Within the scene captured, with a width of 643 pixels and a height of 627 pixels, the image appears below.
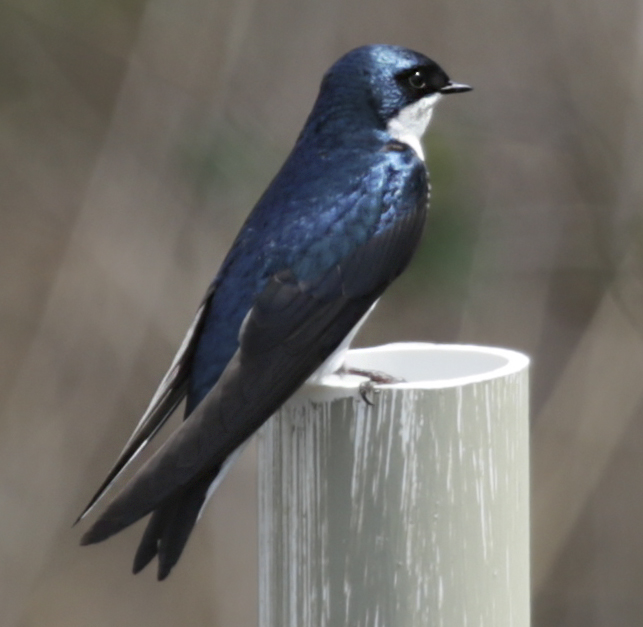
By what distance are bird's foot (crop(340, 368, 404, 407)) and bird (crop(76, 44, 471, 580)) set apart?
3 centimetres

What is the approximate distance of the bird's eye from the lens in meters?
1.70

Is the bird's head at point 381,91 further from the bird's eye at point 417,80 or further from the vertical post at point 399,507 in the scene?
the vertical post at point 399,507

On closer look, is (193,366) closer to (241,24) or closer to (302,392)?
(302,392)

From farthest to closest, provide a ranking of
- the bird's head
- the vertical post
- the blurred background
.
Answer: the blurred background < the bird's head < the vertical post

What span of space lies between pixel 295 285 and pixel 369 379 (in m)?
0.14

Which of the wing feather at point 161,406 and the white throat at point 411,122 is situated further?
the white throat at point 411,122

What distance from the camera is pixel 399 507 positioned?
1177 millimetres

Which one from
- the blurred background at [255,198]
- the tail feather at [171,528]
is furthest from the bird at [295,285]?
the blurred background at [255,198]

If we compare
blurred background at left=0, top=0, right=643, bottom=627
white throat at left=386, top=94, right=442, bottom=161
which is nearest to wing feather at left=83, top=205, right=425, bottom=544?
white throat at left=386, top=94, right=442, bottom=161

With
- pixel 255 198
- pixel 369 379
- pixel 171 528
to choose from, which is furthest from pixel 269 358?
pixel 255 198

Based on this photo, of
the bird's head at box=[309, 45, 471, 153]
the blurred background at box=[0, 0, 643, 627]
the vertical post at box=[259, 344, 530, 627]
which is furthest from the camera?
the blurred background at box=[0, 0, 643, 627]

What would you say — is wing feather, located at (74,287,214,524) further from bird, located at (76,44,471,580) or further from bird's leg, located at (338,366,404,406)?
bird's leg, located at (338,366,404,406)

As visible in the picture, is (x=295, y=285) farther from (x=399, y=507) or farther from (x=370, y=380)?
(x=399, y=507)

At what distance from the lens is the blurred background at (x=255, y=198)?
8.48ft
